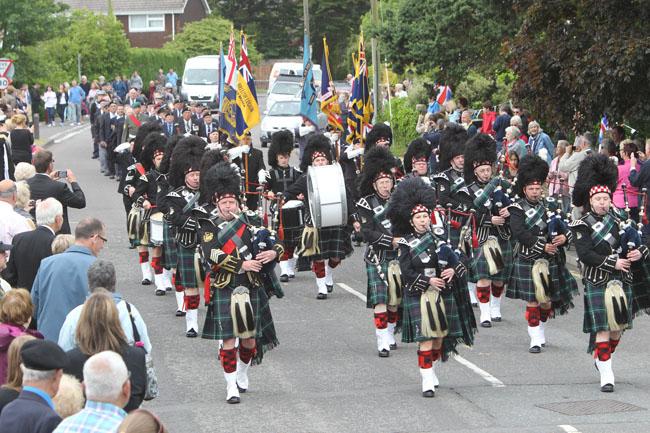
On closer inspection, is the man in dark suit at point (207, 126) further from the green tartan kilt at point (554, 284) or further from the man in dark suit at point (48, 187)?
the green tartan kilt at point (554, 284)

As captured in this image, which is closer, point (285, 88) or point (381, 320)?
point (381, 320)

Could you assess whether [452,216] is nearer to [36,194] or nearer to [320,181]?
[320,181]

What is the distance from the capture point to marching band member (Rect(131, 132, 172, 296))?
53.2 ft

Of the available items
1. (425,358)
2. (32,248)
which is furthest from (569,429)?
(32,248)

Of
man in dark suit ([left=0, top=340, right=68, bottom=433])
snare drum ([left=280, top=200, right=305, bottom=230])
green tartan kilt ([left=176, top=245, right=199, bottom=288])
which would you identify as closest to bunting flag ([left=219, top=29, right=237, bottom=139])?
snare drum ([left=280, top=200, right=305, bottom=230])

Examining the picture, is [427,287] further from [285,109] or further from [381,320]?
[285,109]

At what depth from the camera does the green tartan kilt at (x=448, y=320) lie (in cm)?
1136

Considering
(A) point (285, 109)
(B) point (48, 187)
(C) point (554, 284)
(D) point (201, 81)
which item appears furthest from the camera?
(D) point (201, 81)

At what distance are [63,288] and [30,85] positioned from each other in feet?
133

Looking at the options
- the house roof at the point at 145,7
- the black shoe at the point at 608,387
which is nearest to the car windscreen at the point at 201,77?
the house roof at the point at 145,7

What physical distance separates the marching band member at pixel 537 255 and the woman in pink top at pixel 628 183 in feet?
15.6

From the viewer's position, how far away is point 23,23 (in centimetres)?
4516

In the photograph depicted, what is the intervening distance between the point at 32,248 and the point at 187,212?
11.6 ft

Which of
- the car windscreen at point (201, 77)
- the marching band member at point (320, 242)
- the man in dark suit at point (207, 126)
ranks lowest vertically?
the marching band member at point (320, 242)
